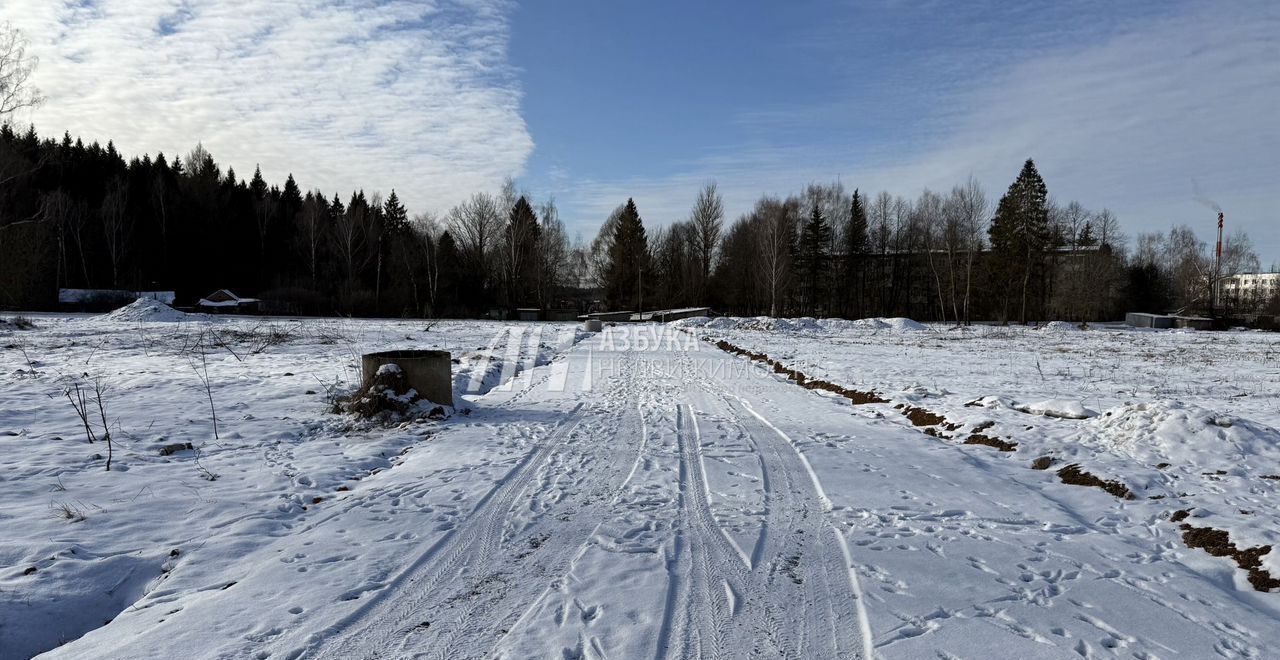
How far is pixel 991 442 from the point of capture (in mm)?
8078

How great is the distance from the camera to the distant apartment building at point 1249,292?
2259 inches

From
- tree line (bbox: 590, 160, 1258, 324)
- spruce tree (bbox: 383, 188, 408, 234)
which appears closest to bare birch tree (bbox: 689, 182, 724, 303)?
tree line (bbox: 590, 160, 1258, 324)

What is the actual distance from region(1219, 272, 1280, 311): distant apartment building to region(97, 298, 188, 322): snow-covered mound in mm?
80571

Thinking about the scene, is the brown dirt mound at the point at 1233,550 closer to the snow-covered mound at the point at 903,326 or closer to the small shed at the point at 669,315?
the snow-covered mound at the point at 903,326

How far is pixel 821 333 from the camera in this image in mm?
35000

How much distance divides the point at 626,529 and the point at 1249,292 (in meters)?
91.7

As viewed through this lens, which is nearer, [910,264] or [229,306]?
[229,306]

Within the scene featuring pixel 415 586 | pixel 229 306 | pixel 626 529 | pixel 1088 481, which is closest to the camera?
pixel 415 586

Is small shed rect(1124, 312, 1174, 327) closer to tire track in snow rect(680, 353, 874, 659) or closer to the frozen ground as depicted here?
the frozen ground

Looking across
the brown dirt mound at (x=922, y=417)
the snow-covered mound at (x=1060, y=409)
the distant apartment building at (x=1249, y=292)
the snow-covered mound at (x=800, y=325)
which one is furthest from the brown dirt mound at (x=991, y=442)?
the distant apartment building at (x=1249, y=292)

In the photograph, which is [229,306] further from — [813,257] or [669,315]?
[813,257]

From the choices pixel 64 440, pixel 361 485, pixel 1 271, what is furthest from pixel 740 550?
pixel 1 271

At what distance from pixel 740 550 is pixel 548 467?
2799mm

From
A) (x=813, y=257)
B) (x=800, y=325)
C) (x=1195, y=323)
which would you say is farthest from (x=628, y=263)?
(x=1195, y=323)
